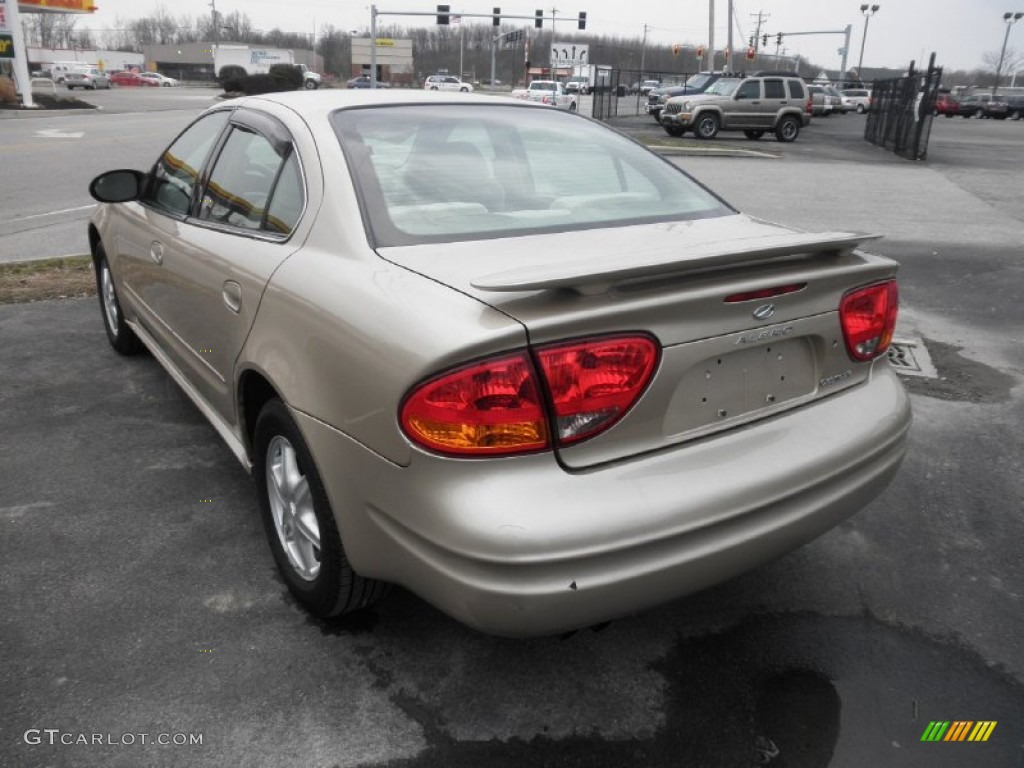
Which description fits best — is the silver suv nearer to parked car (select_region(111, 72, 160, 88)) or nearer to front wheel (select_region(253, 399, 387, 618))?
front wheel (select_region(253, 399, 387, 618))

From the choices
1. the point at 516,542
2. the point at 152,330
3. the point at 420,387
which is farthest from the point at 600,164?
the point at 152,330

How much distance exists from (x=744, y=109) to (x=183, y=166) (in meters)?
26.1

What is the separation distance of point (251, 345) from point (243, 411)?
335 millimetres

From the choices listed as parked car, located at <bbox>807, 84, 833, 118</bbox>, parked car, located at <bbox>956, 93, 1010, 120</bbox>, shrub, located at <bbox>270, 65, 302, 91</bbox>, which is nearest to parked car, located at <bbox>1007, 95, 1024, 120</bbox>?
parked car, located at <bbox>956, 93, 1010, 120</bbox>

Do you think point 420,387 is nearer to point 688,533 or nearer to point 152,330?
point 688,533

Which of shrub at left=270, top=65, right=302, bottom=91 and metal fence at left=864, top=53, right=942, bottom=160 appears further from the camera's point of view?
shrub at left=270, top=65, right=302, bottom=91

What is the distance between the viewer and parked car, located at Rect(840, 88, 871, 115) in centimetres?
5591

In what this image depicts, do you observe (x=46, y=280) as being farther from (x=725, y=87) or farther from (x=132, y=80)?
(x=132, y=80)

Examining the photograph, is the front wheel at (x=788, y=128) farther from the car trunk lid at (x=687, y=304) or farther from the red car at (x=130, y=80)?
the red car at (x=130, y=80)

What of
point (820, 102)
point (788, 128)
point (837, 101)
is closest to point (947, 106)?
point (837, 101)

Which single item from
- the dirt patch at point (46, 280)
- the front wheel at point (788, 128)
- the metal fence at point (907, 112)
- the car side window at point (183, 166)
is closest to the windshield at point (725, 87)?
the front wheel at point (788, 128)

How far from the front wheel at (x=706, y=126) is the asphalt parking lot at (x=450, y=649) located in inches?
955

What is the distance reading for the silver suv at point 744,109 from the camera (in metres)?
26.3

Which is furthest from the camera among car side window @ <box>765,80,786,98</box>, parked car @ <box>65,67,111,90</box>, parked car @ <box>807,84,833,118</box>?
parked car @ <box>65,67,111,90</box>
